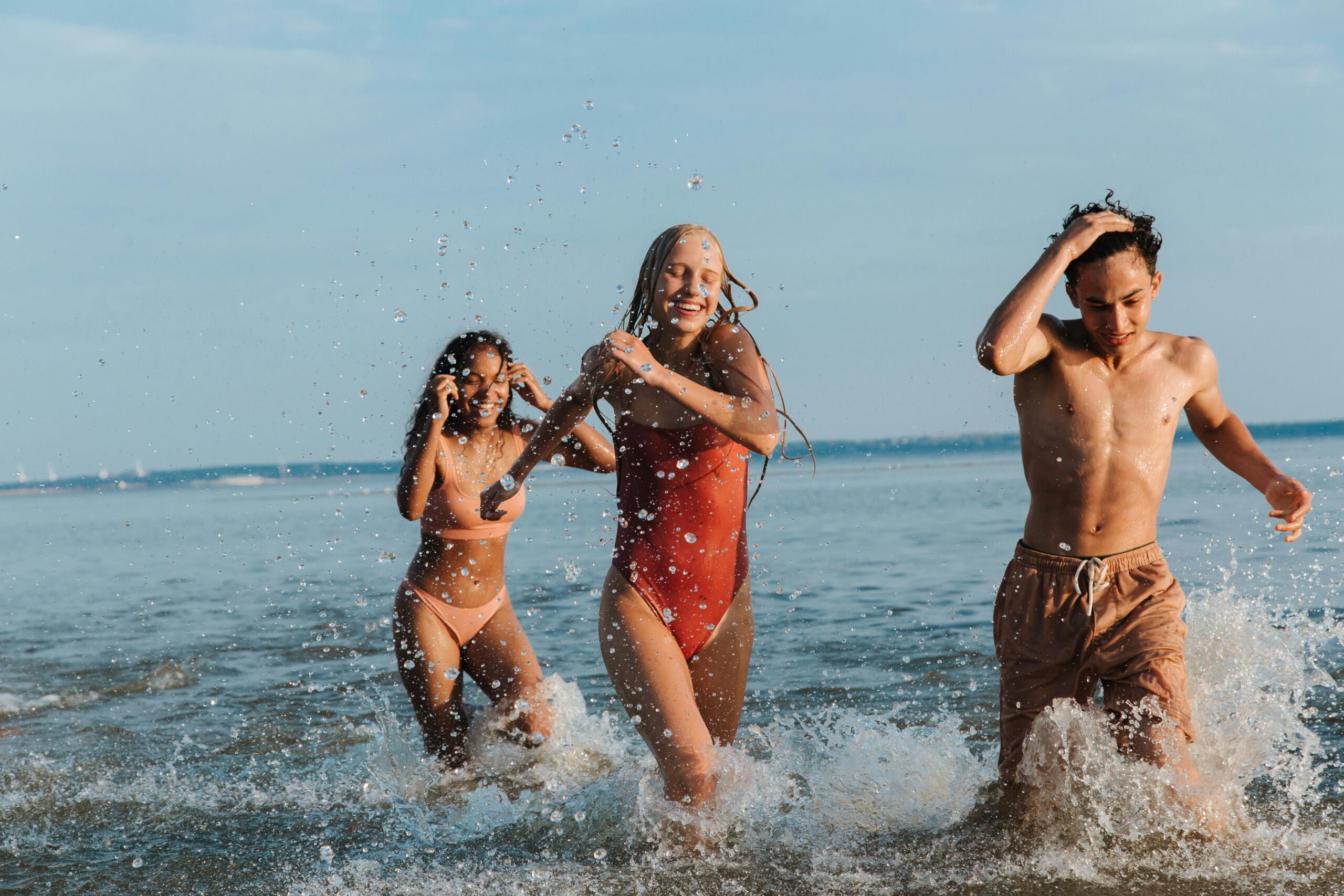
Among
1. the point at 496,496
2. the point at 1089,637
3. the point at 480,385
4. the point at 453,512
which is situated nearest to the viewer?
the point at 1089,637

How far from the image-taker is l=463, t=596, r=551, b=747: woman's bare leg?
228 inches

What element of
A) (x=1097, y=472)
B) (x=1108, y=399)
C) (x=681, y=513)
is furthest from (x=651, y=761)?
(x=1108, y=399)

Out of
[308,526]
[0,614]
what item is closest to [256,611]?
[0,614]

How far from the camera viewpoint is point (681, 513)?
4.16m

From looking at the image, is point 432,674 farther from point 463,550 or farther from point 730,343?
point 730,343

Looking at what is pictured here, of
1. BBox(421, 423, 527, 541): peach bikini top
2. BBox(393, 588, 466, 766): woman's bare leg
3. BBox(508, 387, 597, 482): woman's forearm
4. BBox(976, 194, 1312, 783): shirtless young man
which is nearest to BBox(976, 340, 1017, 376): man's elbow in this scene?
BBox(976, 194, 1312, 783): shirtless young man

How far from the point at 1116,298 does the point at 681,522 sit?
5.53 feet

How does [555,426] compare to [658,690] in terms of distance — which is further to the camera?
[555,426]

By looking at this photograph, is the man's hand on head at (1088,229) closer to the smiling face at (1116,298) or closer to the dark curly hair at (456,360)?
the smiling face at (1116,298)

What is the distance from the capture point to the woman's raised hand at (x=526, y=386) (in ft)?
19.3

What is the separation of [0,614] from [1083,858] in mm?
13061

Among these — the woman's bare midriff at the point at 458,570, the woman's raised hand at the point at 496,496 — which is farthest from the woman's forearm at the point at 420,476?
the woman's raised hand at the point at 496,496

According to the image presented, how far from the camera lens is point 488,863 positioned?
4.49m

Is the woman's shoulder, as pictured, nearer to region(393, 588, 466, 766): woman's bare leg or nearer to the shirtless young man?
the shirtless young man
